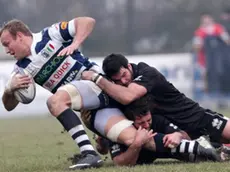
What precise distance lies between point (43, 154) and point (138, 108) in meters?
1.97

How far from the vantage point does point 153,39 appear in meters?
22.1

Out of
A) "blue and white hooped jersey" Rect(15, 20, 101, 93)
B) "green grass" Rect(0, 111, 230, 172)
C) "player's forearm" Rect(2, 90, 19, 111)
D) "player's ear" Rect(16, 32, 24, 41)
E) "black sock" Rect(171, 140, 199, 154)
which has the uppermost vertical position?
"player's ear" Rect(16, 32, 24, 41)

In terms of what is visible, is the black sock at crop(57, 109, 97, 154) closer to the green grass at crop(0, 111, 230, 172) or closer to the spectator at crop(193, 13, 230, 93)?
the green grass at crop(0, 111, 230, 172)

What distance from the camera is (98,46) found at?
824 inches

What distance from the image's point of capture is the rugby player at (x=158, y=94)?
289 inches

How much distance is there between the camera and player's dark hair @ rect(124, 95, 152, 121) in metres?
7.45

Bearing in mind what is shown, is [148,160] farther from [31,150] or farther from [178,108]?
[31,150]

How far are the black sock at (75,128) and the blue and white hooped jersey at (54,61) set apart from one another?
1.56 ft

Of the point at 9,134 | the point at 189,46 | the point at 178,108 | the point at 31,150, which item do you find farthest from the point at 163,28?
the point at 178,108

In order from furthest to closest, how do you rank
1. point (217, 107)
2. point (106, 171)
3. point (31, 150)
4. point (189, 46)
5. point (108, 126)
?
point (189, 46) < point (217, 107) < point (31, 150) < point (108, 126) < point (106, 171)

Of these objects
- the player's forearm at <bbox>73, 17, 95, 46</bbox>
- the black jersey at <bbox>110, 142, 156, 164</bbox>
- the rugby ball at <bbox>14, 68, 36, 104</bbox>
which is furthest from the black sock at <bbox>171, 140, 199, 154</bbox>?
the rugby ball at <bbox>14, 68, 36, 104</bbox>

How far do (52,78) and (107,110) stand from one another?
56 centimetres

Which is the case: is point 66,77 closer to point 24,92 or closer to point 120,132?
point 24,92

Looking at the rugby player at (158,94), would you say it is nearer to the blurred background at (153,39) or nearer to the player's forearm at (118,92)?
the player's forearm at (118,92)
